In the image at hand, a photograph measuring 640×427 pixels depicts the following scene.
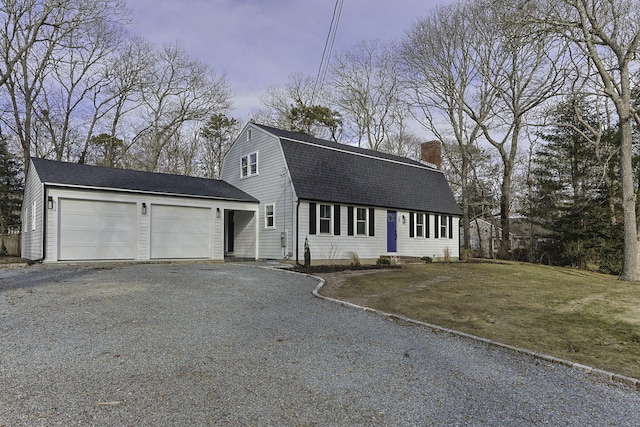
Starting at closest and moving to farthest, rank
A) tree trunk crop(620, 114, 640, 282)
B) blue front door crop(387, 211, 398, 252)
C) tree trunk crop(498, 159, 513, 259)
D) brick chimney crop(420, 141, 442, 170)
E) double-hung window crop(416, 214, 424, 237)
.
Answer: tree trunk crop(620, 114, 640, 282) → blue front door crop(387, 211, 398, 252) → double-hung window crop(416, 214, 424, 237) → tree trunk crop(498, 159, 513, 259) → brick chimney crop(420, 141, 442, 170)

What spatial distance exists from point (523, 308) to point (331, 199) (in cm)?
959

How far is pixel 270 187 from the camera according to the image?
56.4 ft

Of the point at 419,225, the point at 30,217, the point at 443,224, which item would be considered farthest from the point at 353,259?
the point at 30,217

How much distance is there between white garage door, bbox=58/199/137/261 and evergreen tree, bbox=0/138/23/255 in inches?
683

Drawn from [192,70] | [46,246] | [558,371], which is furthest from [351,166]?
[192,70]

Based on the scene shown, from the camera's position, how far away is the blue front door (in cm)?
1894

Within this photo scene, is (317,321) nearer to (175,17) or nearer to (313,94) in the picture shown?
(175,17)


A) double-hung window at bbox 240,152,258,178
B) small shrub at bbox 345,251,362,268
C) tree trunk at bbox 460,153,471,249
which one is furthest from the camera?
tree trunk at bbox 460,153,471,249

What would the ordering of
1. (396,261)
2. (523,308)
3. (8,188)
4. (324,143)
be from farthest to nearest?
(8,188)
(324,143)
(396,261)
(523,308)

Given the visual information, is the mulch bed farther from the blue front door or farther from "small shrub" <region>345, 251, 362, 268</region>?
the blue front door

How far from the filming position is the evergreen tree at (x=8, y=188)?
26531 millimetres

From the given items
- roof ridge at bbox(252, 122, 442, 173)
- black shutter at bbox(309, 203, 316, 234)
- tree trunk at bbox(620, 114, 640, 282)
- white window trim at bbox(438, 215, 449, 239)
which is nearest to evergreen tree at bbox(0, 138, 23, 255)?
roof ridge at bbox(252, 122, 442, 173)

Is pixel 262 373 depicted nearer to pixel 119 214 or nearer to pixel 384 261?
pixel 119 214

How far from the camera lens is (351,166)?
61.1ft
